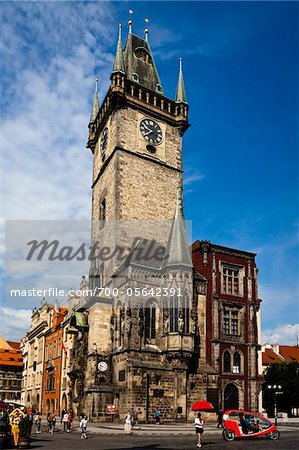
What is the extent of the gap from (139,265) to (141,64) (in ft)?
Answer: 85.5

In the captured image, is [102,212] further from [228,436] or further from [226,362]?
[228,436]

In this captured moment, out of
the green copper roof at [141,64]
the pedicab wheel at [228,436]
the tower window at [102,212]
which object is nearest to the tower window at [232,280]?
the tower window at [102,212]

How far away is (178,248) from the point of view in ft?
128

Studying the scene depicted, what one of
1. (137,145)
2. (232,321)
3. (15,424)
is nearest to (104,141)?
(137,145)

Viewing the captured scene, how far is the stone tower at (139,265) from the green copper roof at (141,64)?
0.50 feet

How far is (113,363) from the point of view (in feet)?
123

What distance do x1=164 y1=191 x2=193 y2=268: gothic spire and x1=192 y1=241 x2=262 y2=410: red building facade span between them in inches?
115

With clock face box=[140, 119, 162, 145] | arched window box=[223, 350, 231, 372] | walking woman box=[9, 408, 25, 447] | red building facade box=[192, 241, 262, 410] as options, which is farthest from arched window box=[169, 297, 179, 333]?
clock face box=[140, 119, 162, 145]

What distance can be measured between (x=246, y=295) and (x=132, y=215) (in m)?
12.6

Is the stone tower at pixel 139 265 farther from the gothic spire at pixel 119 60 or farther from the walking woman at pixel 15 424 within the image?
the walking woman at pixel 15 424

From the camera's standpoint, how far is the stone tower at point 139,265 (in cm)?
3534

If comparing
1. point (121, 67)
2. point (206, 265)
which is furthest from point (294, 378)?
point (121, 67)

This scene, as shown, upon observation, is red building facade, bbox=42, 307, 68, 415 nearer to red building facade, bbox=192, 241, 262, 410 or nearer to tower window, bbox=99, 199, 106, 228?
tower window, bbox=99, 199, 106, 228

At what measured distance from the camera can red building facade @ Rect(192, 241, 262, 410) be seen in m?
39.7
